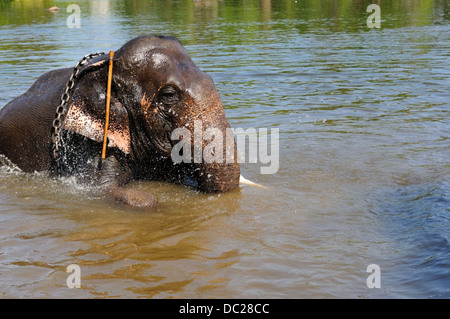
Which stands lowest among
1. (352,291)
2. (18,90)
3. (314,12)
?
(352,291)

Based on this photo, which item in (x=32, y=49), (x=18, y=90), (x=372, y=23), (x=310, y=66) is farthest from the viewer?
(x=372, y=23)

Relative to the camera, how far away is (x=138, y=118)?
6.65 meters

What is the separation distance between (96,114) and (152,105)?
0.60 metres

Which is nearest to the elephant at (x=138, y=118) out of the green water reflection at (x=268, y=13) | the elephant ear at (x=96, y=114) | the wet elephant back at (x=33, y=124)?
the elephant ear at (x=96, y=114)

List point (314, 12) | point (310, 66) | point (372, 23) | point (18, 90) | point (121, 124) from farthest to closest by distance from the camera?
1. point (314, 12)
2. point (372, 23)
3. point (310, 66)
4. point (18, 90)
5. point (121, 124)

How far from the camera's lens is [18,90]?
508 inches

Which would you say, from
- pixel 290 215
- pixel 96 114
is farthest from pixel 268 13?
pixel 290 215

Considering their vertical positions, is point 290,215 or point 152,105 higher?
point 152,105

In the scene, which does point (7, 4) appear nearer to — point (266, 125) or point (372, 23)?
point (372, 23)

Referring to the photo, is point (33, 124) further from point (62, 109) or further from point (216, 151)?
point (216, 151)

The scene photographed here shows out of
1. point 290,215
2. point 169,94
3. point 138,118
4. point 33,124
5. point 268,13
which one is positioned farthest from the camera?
point 268,13

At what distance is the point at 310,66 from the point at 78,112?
370 inches

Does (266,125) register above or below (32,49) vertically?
below

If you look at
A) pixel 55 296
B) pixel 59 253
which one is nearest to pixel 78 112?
pixel 59 253
